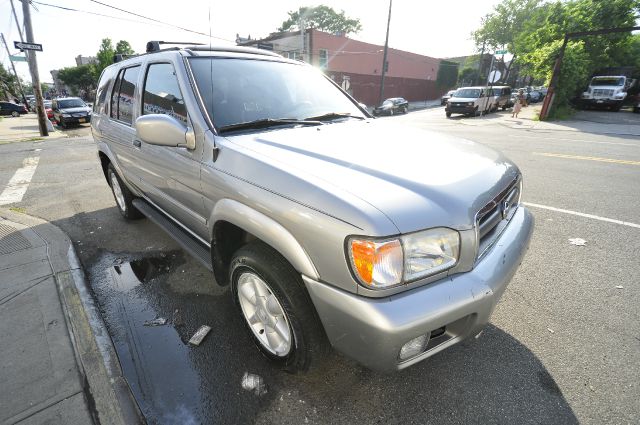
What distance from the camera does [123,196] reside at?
4.12 metres

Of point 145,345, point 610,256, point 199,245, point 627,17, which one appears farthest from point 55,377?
point 627,17

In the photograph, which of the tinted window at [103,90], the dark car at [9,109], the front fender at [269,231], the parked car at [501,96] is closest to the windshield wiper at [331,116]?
the front fender at [269,231]

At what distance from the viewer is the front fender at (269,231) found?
5.03ft

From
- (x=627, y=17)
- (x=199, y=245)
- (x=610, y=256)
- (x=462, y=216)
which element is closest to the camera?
(x=462, y=216)

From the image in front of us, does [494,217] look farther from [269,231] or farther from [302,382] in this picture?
[302,382]

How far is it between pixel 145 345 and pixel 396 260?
6.29 feet

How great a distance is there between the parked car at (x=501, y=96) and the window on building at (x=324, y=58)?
13946 millimetres

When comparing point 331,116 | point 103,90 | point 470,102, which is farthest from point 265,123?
point 470,102

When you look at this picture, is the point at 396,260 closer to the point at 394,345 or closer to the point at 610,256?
the point at 394,345

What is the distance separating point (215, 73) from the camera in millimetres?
2398

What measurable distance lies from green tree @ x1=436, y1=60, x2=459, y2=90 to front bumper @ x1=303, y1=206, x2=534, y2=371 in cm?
4906

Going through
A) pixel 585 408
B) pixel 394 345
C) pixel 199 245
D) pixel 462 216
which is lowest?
pixel 585 408

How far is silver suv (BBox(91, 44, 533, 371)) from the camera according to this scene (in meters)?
1.40

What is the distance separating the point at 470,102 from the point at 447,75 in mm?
30338
